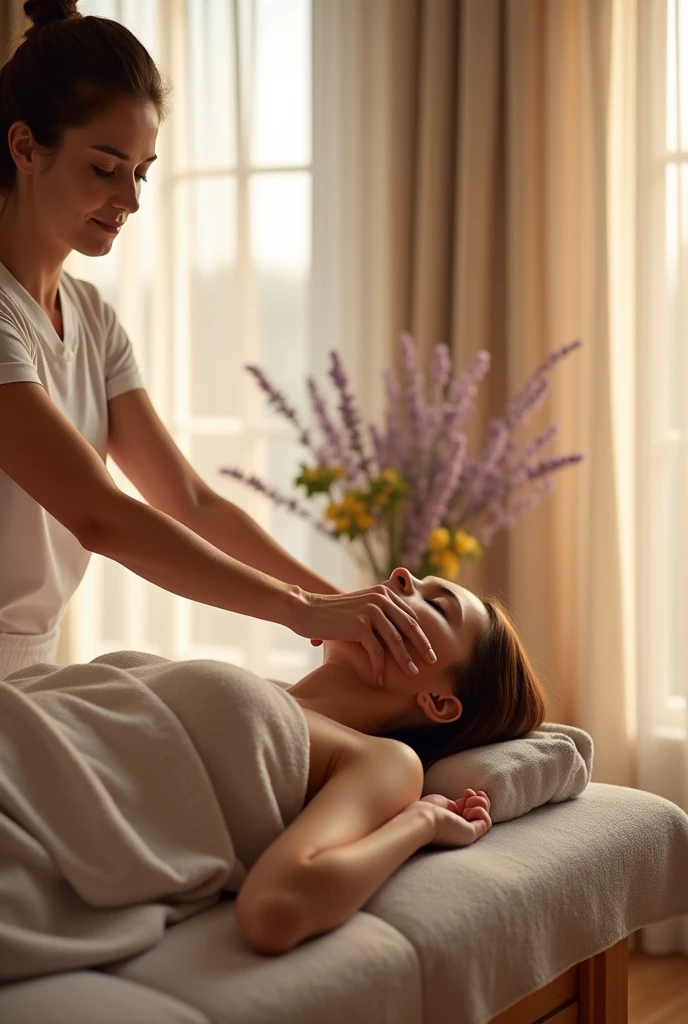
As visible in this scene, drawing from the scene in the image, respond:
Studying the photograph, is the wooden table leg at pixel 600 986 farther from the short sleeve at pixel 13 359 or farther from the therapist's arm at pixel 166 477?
the short sleeve at pixel 13 359

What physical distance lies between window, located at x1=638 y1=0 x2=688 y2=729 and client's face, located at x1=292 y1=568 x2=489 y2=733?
1256 millimetres

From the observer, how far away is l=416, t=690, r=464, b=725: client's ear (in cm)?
177

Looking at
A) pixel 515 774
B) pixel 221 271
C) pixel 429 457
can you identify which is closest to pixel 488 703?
pixel 515 774

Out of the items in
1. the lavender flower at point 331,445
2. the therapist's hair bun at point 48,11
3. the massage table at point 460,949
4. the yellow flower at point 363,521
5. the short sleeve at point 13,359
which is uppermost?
the therapist's hair bun at point 48,11

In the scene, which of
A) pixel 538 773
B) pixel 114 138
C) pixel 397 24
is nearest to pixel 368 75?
pixel 397 24

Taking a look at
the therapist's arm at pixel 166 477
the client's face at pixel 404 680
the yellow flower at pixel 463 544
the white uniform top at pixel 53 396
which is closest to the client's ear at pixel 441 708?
the client's face at pixel 404 680

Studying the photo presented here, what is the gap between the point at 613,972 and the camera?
1.64 m

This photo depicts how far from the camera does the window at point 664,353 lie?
286 centimetres

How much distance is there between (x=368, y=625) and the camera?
165 centimetres

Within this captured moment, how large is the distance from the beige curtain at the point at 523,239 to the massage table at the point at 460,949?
1.26m

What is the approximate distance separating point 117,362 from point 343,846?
1235 millimetres

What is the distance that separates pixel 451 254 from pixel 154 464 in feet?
4.40

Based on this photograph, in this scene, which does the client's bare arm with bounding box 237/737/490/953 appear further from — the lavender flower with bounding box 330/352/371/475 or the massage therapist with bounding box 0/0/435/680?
the lavender flower with bounding box 330/352/371/475

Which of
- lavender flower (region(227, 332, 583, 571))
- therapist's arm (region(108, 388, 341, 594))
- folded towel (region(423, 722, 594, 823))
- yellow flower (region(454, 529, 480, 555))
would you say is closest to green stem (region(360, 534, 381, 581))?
lavender flower (region(227, 332, 583, 571))
